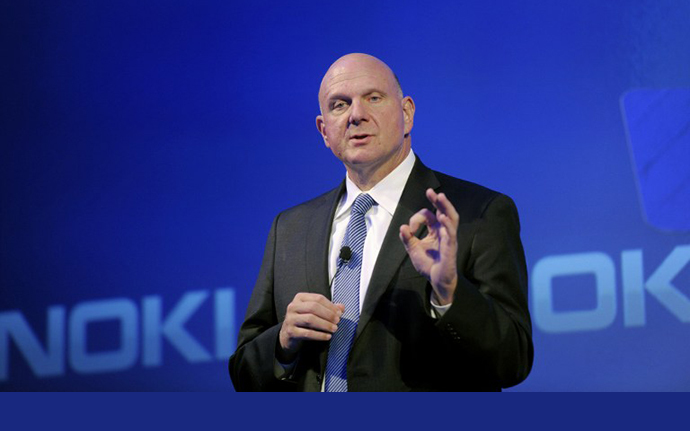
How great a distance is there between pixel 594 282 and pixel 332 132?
1491 millimetres

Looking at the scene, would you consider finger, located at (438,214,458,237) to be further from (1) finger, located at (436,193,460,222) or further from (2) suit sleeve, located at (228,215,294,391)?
(2) suit sleeve, located at (228,215,294,391)

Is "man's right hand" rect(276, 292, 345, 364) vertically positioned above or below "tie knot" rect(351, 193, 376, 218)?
below

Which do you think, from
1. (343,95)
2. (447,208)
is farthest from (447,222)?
(343,95)

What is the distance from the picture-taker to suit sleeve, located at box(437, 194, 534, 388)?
5.63 feet

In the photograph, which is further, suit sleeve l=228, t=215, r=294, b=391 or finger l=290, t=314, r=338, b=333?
suit sleeve l=228, t=215, r=294, b=391

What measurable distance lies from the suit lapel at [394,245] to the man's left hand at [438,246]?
0.20 metres

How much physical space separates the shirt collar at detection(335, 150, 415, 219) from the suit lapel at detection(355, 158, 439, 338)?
0.09 ft

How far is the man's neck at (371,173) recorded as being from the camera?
213 centimetres

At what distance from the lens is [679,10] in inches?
127

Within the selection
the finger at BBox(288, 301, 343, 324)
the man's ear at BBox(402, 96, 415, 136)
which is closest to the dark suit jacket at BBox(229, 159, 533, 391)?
the finger at BBox(288, 301, 343, 324)

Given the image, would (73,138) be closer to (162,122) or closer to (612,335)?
(162,122)

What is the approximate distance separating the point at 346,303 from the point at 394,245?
173mm

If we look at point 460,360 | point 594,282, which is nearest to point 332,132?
point 460,360

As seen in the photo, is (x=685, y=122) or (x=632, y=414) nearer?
(x=632, y=414)
